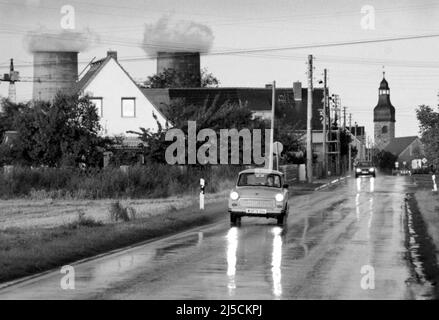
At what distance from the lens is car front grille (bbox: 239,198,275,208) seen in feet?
92.1

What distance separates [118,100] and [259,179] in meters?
48.9

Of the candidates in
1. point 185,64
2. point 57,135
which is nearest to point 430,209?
point 57,135

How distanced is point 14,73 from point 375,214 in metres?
75.8

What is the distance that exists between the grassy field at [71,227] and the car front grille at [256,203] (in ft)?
5.39

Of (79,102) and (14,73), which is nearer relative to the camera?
(79,102)

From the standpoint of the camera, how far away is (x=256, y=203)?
92.3 feet

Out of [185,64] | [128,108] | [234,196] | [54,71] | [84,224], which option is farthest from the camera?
[185,64]

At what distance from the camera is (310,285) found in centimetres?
1442

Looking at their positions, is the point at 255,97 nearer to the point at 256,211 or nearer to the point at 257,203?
the point at 257,203

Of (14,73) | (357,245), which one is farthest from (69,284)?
(14,73)

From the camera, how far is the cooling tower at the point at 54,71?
3501 inches

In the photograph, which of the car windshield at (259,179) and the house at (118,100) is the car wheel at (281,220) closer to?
the car windshield at (259,179)

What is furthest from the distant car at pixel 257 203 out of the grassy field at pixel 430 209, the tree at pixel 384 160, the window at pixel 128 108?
the tree at pixel 384 160
